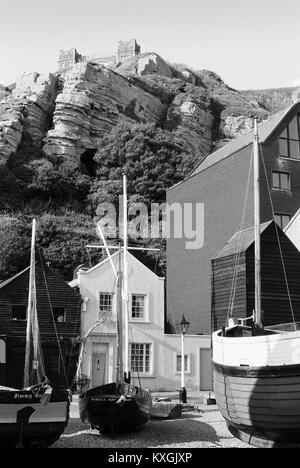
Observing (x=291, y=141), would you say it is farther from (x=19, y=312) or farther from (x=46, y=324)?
(x=19, y=312)

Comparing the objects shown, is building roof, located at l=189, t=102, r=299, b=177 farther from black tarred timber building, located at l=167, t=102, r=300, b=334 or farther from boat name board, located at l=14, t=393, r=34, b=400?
boat name board, located at l=14, t=393, r=34, b=400

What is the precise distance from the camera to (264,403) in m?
13.2

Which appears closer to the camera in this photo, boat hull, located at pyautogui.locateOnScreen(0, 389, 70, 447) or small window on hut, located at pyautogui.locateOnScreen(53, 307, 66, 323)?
boat hull, located at pyautogui.locateOnScreen(0, 389, 70, 447)

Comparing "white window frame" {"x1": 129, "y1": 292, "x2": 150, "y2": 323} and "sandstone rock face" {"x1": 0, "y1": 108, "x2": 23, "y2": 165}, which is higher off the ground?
"sandstone rock face" {"x1": 0, "y1": 108, "x2": 23, "y2": 165}

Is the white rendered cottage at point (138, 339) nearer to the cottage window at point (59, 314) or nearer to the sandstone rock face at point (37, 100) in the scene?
the cottage window at point (59, 314)

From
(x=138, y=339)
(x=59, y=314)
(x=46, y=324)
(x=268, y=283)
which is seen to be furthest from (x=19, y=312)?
(x=268, y=283)

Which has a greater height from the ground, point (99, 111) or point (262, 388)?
point (99, 111)

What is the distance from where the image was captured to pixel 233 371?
1426 cm

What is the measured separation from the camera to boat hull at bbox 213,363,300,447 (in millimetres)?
12703

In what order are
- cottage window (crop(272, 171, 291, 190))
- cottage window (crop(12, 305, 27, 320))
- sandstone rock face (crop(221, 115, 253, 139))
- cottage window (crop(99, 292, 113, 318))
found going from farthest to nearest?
sandstone rock face (crop(221, 115, 253, 139)) < cottage window (crop(272, 171, 291, 190)) < cottage window (crop(99, 292, 113, 318)) < cottage window (crop(12, 305, 27, 320))

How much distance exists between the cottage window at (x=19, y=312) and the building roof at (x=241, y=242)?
34.6 feet

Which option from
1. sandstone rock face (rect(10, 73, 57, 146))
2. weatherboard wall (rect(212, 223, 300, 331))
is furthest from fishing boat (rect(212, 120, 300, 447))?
sandstone rock face (rect(10, 73, 57, 146))

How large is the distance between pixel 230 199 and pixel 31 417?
23088 mm

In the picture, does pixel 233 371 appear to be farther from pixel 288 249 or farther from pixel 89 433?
pixel 288 249
